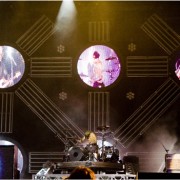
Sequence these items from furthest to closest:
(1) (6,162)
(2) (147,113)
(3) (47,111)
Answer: (3) (47,111), (2) (147,113), (1) (6,162)

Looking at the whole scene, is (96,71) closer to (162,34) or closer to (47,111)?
(47,111)

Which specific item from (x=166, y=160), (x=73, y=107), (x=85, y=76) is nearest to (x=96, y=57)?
(x=85, y=76)

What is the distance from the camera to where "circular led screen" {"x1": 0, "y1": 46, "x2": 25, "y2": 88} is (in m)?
9.80

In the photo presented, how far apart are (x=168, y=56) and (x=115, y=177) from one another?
390 cm

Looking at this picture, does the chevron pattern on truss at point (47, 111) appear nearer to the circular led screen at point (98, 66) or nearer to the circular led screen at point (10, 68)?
the circular led screen at point (10, 68)

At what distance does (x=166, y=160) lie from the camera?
9008 mm

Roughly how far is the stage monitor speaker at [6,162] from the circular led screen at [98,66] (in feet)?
10.2

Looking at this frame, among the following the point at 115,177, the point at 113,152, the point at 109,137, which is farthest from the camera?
the point at 109,137

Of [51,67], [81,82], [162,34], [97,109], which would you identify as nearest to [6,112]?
[51,67]

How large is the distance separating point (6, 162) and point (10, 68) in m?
3.18

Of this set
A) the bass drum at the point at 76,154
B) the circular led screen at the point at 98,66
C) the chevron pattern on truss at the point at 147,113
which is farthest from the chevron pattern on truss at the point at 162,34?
the bass drum at the point at 76,154

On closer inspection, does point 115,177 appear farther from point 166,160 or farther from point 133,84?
point 133,84

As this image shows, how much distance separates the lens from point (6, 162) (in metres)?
7.23

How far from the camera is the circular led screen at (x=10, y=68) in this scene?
32.2 ft
